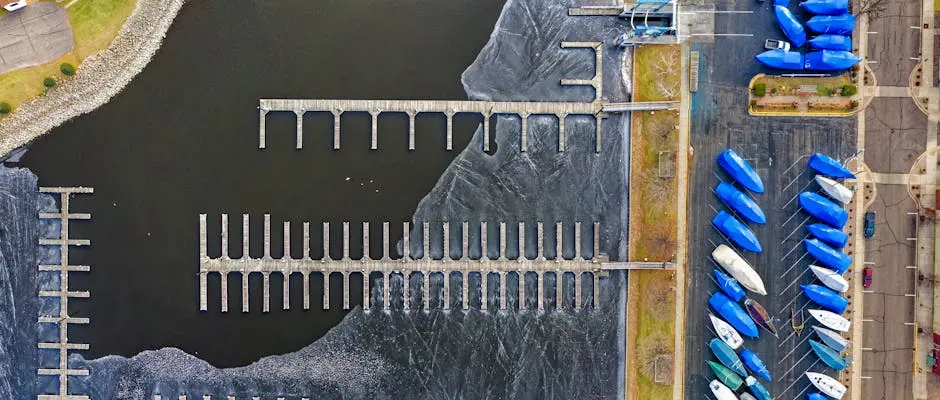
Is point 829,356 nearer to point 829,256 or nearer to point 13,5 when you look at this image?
point 829,256

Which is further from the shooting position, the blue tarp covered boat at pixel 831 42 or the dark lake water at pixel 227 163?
the dark lake water at pixel 227 163

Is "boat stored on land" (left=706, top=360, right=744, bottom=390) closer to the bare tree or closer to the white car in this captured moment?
the bare tree

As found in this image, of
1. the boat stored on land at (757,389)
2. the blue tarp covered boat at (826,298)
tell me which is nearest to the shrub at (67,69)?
the boat stored on land at (757,389)

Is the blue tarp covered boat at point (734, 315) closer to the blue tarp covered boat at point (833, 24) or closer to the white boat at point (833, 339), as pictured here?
the white boat at point (833, 339)

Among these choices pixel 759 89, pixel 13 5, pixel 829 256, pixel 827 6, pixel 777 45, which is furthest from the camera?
pixel 777 45

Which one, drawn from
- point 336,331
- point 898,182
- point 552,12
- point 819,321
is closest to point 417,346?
point 336,331

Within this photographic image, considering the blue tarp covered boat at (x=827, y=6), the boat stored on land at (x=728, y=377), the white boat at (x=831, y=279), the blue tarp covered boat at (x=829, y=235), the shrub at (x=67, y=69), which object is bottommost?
the boat stored on land at (x=728, y=377)

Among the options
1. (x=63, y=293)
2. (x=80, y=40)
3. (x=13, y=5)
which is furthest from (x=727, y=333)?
(x=13, y=5)

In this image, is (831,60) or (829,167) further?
(829,167)
